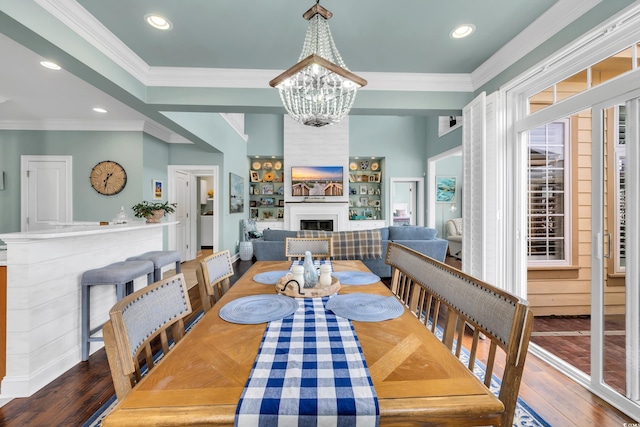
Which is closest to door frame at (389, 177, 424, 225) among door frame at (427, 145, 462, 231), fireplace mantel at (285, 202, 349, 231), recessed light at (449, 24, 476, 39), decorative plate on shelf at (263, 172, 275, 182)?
door frame at (427, 145, 462, 231)

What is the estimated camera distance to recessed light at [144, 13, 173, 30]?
2.04 metres

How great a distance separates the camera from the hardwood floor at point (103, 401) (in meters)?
1.58

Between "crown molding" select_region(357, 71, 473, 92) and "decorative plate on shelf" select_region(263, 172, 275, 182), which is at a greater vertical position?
"crown molding" select_region(357, 71, 473, 92)

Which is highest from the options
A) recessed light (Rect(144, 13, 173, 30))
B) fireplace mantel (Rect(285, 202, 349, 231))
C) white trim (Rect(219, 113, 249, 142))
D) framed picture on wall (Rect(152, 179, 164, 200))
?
white trim (Rect(219, 113, 249, 142))

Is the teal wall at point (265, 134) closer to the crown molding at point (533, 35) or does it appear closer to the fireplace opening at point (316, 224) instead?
the fireplace opening at point (316, 224)

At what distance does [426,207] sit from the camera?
23.5ft

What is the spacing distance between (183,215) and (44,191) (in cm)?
216

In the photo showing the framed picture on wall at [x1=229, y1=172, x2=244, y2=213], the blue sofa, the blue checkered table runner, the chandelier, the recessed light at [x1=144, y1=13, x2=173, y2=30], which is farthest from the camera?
the framed picture on wall at [x1=229, y1=172, x2=244, y2=213]

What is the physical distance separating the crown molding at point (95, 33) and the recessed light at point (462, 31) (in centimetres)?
264

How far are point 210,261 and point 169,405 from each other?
3.14 ft

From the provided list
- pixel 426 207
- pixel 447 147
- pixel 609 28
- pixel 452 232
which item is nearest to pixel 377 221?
pixel 426 207

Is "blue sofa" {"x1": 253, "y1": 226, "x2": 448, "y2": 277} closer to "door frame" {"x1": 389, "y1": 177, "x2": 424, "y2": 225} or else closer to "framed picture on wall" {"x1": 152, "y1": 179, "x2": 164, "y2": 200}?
"framed picture on wall" {"x1": 152, "y1": 179, "x2": 164, "y2": 200}

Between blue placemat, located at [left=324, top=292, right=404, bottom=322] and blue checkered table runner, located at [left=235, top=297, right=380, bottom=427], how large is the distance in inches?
5.3

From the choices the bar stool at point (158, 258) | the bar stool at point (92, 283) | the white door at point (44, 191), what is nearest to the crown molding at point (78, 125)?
the white door at point (44, 191)
